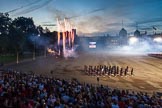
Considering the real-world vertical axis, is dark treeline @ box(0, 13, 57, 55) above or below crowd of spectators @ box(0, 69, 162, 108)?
above

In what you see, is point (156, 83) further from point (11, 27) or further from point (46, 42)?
point (46, 42)

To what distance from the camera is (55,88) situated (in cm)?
1948

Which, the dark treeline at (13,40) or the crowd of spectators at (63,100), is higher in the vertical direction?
the dark treeline at (13,40)

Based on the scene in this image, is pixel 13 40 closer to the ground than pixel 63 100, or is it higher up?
higher up

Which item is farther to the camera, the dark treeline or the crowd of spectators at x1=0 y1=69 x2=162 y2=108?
the dark treeline

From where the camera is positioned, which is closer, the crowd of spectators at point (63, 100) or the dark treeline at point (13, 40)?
the crowd of spectators at point (63, 100)

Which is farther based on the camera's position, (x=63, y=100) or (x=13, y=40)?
(x=13, y=40)

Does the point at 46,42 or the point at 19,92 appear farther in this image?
the point at 46,42

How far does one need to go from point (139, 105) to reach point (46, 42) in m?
101

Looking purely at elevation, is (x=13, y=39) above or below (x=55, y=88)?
above

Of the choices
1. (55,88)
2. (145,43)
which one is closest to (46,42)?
(145,43)

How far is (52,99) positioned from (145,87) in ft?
62.8

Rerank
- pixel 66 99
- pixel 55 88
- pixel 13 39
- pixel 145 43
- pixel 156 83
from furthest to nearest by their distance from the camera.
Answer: pixel 145 43, pixel 13 39, pixel 156 83, pixel 55 88, pixel 66 99

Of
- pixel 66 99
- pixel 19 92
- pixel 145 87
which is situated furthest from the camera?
pixel 145 87
